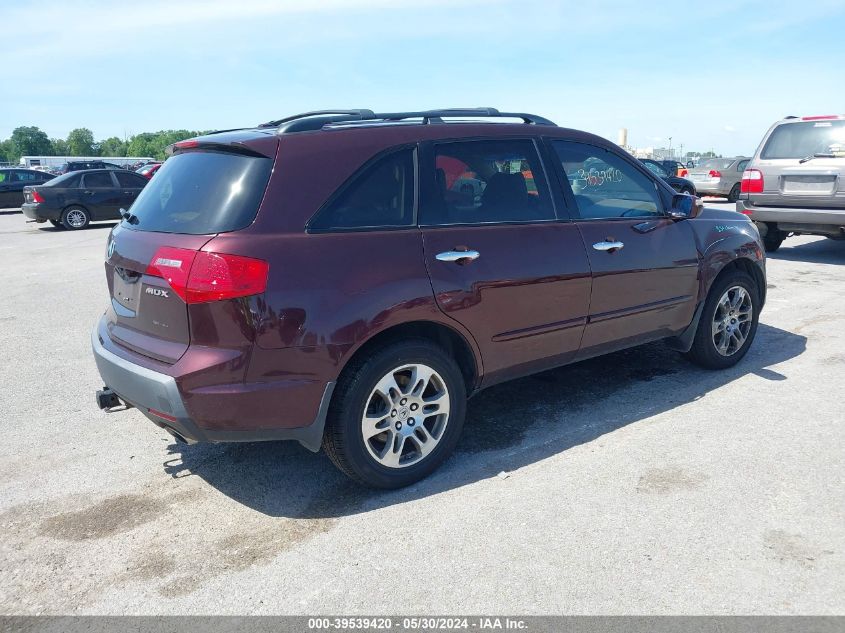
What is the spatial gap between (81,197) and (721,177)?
1822cm

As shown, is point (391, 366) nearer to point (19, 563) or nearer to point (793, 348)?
point (19, 563)

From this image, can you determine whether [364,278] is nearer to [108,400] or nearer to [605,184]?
[108,400]

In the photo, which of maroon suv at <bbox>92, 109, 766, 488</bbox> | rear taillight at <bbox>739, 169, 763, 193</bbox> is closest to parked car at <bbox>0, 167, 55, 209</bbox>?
rear taillight at <bbox>739, 169, 763, 193</bbox>

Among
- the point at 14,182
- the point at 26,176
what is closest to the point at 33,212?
the point at 14,182

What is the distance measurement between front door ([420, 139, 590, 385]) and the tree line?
509 feet

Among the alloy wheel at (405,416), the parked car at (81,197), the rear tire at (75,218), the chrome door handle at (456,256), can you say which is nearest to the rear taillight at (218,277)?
the alloy wheel at (405,416)

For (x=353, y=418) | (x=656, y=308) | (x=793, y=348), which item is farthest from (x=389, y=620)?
(x=793, y=348)

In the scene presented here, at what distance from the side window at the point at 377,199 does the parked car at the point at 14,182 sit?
24.0 m

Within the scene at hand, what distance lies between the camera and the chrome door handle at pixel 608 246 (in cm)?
421

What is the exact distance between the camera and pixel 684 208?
476 centimetres

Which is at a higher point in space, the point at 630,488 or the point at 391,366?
the point at 391,366

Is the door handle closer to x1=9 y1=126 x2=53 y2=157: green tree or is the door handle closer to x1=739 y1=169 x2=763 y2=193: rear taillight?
x1=739 y1=169 x2=763 y2=193: rear taillight

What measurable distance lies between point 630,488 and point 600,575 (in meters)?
0.78

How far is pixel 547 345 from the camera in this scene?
4.08 metres
